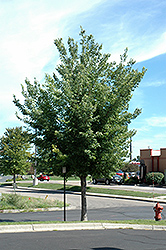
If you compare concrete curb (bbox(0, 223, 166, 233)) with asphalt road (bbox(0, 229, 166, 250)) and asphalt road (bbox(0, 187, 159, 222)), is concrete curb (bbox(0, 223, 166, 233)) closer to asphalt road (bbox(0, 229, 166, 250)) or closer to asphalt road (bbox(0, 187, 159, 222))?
asphalt road (bbox(0, 229, 166, 250))

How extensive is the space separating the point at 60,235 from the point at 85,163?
3.61 meters

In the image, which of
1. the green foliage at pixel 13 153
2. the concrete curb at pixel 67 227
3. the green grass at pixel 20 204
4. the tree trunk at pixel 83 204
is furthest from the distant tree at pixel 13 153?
the concrete curb at pixel 67 227

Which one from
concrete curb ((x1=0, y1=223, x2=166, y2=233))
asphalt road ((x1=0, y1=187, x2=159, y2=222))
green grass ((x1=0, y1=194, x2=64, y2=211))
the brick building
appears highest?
the brick building

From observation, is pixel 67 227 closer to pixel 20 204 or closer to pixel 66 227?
pixel 66 227

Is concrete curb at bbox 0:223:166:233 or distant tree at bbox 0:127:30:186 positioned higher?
distant tree at bbox 0:127:30:186

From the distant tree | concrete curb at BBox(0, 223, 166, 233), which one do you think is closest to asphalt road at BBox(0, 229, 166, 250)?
concrete curb at BBox(0, 223, 166, 233)

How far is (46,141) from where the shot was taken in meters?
13.2

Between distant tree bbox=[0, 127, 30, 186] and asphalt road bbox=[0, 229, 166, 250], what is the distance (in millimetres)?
27749

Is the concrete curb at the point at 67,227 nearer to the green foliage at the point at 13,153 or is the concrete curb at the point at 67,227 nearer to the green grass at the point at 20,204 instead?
the green grass at the point at 20,204

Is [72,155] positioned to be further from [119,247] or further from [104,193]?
[104,193]

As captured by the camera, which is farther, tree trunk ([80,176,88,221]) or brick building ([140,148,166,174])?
brick building ([140,148,166,174])

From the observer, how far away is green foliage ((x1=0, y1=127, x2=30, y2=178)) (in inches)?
1479

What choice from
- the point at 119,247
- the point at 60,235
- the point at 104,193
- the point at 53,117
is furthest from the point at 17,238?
the point at 104,193

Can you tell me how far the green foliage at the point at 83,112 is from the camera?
40.3ft
